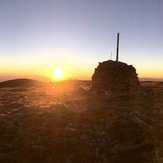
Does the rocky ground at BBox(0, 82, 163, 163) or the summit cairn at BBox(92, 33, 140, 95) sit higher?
the summit cairn at BBox(92, 33, 140, 95)

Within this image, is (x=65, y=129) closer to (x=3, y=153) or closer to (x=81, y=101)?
(x=3, y=153)

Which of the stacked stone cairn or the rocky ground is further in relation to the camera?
the stacked stone cairn

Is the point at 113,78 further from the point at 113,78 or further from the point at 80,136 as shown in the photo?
the point at 80,136

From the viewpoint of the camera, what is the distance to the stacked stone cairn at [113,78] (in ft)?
127

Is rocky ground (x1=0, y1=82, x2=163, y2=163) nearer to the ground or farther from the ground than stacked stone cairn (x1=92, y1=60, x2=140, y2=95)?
nearer to the ground

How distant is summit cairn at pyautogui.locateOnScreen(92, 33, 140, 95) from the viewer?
3869 centimetres

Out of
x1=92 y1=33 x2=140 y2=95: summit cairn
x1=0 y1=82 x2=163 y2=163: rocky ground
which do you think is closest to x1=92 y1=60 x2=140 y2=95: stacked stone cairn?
x1=92 y1=33 x2=140 y2=95: summit cairn

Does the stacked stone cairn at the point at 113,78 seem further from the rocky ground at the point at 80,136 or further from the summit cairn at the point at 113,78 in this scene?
the rocky ground at the point at 80,136

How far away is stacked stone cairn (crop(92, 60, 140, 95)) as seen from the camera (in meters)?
38.7

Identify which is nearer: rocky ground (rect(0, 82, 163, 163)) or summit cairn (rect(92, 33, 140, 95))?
rocky ground (rect(0, 82, 163, 163))

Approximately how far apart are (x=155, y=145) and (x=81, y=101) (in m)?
16.1

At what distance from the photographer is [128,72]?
40250 mm

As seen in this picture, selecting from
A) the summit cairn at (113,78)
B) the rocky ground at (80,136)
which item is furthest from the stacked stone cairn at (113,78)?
the rocky ground at (80,136)

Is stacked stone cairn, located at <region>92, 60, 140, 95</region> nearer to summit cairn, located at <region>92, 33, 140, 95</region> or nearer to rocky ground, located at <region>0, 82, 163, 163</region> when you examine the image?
summit cairn, located at <region>92, 33, 140, 95</region>
